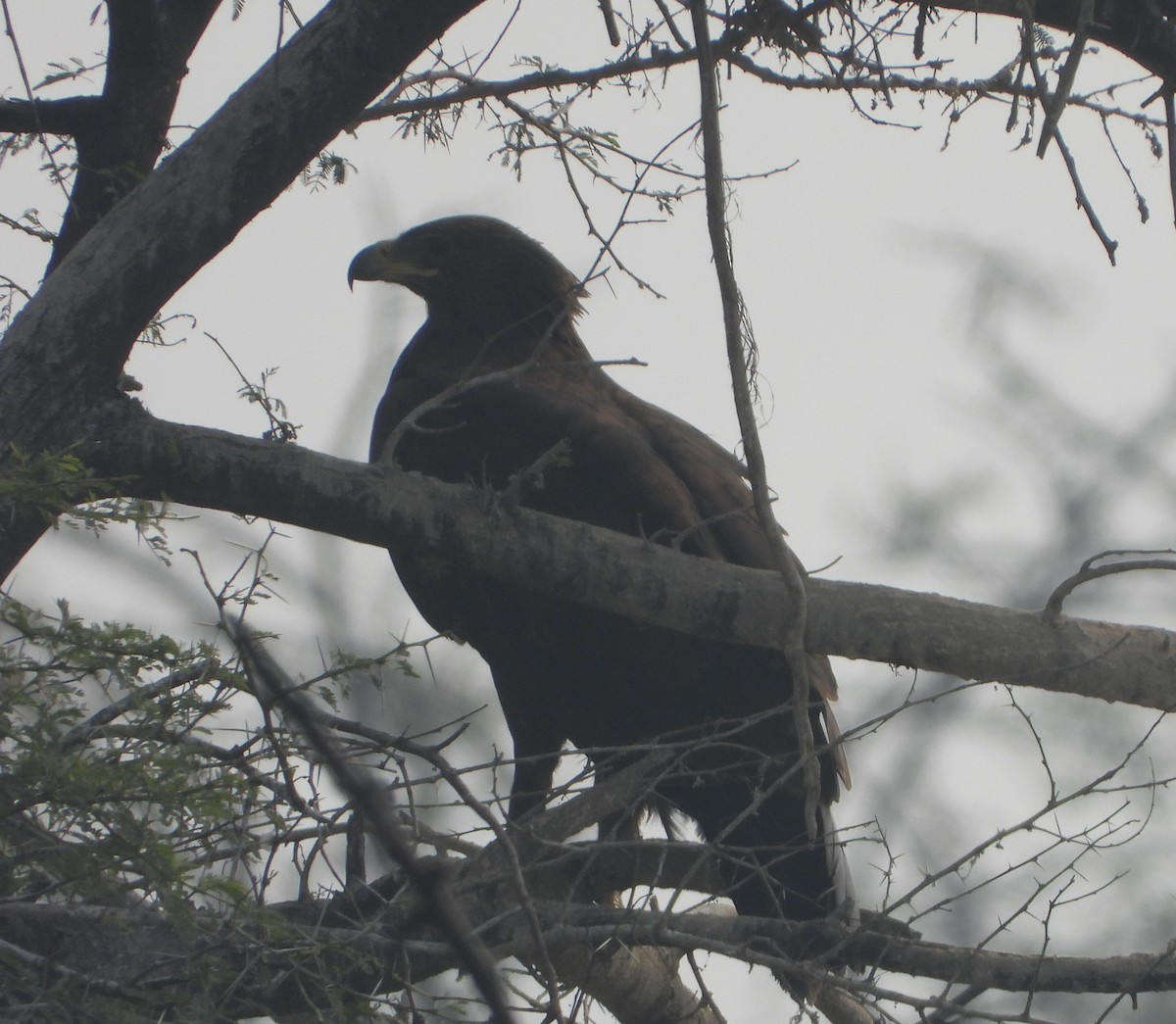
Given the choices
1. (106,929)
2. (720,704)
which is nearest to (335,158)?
(720,704)

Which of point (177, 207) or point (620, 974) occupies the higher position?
point (177, 207)

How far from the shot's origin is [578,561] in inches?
117

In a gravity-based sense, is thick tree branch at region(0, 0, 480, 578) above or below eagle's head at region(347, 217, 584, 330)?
below

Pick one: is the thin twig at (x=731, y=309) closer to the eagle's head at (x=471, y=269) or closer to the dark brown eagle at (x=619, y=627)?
the dark brown eagle at (x=619, y=627)

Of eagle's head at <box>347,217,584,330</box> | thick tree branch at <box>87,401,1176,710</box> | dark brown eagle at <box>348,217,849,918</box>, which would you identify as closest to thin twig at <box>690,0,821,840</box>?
thick tree branch at <box>87,401,1176,710</box>

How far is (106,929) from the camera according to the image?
3.04 metres

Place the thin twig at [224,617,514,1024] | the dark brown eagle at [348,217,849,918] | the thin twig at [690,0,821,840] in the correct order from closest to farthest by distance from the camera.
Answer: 1. the thin twig at [224,617,514,1024]
2. the thin twig at [690,0,821,840]
3. the dark brown eagle at [348,217,849,918]

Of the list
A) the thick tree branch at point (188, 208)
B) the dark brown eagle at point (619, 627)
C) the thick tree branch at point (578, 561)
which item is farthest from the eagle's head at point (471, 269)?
the thick tree branch at point (578, 561)

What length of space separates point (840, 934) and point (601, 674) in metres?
1.20

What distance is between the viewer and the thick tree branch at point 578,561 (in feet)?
9.50

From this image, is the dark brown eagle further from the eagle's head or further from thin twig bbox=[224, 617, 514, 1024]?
thin twig bbox=[224, 617, 514, 1024]

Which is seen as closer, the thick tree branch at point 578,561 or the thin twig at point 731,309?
the thin twig at point 731,309

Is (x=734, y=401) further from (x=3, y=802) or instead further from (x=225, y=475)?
(x=3, y=802)

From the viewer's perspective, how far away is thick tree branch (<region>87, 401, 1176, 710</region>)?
2896mm
